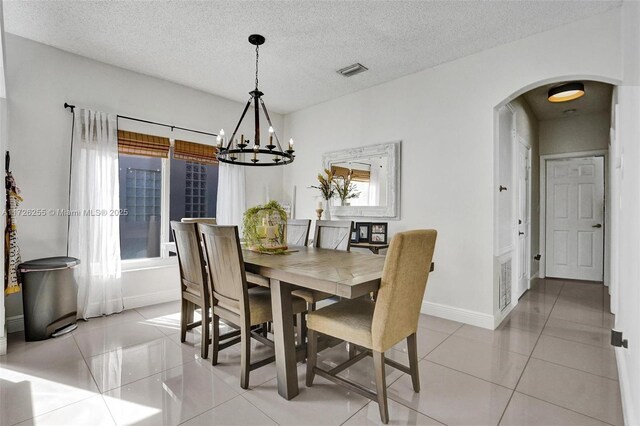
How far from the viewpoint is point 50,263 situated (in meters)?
2.79

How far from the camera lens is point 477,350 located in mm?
2623

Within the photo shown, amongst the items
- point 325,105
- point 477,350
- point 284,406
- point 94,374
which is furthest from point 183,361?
point 325,105

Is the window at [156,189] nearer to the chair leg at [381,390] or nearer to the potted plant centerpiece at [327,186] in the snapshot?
the potted plant centerpiece at [327,186]

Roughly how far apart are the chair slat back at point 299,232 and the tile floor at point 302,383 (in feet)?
3.98

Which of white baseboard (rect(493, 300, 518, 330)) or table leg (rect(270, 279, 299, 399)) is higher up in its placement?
table leg (rect(270, 279, 299, 399))

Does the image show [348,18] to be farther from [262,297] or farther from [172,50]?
[262,297]

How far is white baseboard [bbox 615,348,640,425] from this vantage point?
1531 millimetres

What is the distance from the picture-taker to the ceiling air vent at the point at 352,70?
3.56 meters

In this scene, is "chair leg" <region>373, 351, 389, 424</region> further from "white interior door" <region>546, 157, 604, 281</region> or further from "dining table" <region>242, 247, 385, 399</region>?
"white interior door" <region>546, 157, 604, 281</region>

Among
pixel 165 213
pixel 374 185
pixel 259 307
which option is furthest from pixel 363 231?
pixel 165 213

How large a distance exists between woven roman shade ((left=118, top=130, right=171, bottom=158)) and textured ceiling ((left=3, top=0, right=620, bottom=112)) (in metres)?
0.77

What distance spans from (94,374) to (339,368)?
172 cm

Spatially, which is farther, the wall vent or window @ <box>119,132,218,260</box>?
window @ <box>119,132,218,260</box>

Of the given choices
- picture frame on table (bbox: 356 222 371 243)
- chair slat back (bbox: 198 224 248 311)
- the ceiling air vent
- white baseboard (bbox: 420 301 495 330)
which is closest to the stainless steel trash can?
chair slat back (bbox: 198 224 248 311)
